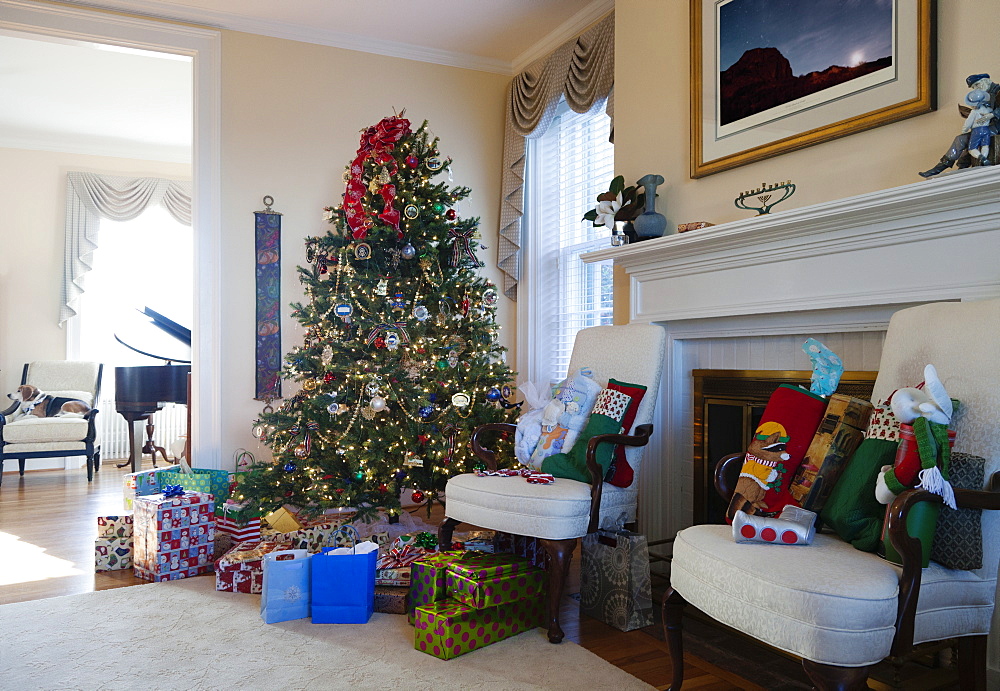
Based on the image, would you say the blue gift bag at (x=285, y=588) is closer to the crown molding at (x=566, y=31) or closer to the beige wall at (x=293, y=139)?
the beige wall at (x=293, y=139)

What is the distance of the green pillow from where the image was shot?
170 centimetres

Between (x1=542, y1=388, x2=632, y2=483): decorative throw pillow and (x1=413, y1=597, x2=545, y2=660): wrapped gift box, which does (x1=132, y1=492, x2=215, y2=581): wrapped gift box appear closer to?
(x1=413, y1=597, x2=545, y2=660): wrapped gift box

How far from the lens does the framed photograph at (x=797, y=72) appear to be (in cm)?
221

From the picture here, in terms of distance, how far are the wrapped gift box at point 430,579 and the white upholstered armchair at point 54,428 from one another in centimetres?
440

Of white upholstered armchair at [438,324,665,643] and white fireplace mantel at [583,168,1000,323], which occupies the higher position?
white fireplace mantel at [583,168,1000,323]

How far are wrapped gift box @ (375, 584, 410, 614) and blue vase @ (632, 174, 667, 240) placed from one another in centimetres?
172

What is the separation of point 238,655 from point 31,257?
5.77m

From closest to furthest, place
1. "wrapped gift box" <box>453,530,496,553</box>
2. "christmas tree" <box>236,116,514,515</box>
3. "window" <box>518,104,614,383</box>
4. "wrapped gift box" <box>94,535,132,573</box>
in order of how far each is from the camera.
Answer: "wrapped gift box" <box>453,530,496,553</box>
"wrapped gift box" <box>94,535,132,573</box>
"christmas tree" <box>236,116,514,515</box>
"window" <box>518,104,614,383</box>

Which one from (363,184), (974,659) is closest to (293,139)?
(363,184)

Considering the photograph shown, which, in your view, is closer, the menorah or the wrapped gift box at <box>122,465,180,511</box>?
the menorah

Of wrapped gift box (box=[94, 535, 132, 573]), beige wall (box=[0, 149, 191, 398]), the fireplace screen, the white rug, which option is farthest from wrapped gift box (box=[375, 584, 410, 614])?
beige wall (box=[0, 149, 191, 398])

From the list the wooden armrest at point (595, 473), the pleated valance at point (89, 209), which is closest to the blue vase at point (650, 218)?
the wooden armrest at point (595, 473)

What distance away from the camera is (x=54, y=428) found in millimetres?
5828

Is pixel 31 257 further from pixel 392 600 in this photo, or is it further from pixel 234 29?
pixel 392 600
